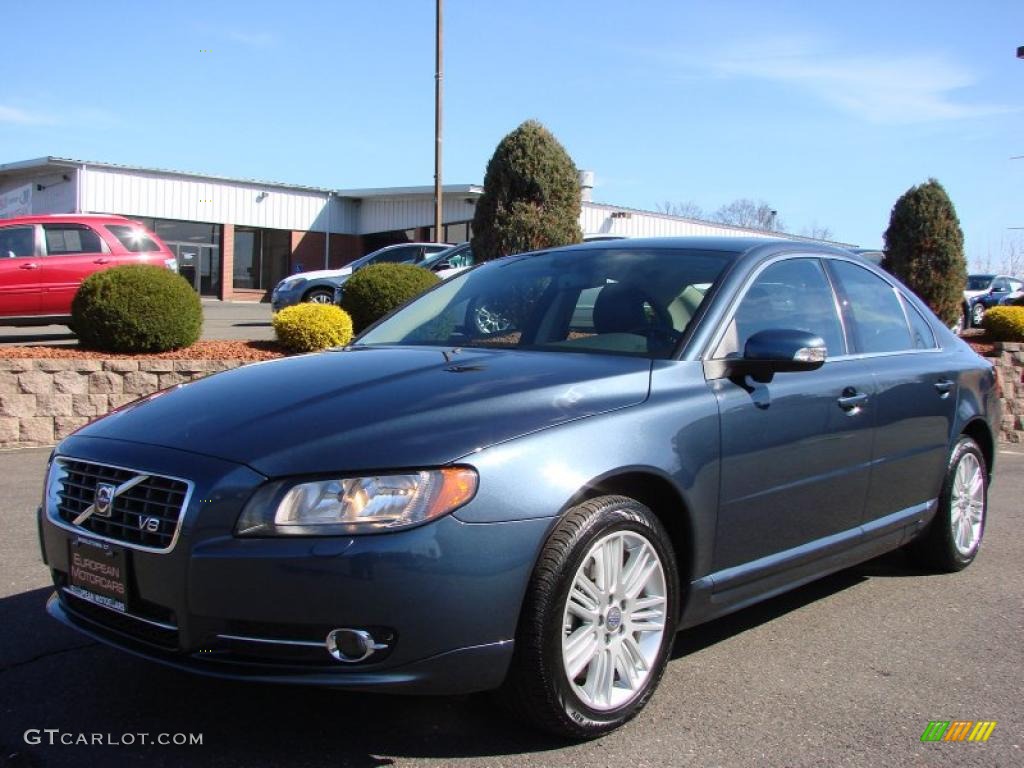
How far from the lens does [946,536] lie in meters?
5.21

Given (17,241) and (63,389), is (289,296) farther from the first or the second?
(63,389)

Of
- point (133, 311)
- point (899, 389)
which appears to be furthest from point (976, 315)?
point (899, 389)

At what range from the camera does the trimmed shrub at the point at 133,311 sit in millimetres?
9500

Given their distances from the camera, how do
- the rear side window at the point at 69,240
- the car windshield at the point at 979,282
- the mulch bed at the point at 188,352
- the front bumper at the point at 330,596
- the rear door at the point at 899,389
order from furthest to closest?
1. the car windshield at the point at 979,282
2. the rear side window at the point at 69,240
3. the mulch bed at the point at 188,352
4. the rear door at the point at 899,389
5. the front bumper at the point at 330,596

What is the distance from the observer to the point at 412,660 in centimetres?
279

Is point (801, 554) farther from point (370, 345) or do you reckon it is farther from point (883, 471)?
point (370, 345)

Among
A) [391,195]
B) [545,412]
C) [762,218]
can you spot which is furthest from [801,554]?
[762,218]

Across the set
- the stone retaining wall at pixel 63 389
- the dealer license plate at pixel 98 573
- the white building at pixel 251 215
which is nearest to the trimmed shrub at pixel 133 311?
the stone retaining wall at pixel 63 389

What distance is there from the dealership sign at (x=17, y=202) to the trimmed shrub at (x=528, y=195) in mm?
26125

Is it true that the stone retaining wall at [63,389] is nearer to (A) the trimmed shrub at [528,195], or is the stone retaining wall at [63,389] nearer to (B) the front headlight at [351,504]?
(A) the trimmed shrub at [528,195]

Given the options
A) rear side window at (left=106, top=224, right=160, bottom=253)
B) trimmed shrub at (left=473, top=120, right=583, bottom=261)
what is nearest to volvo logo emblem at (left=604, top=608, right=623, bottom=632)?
trimmed shrub at (left=473, top=120, right=583, bottom=261)

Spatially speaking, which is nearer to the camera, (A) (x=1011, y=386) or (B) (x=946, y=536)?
(B) (x=946, y=536)

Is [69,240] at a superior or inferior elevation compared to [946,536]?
superior

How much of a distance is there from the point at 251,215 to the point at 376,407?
117 feet
